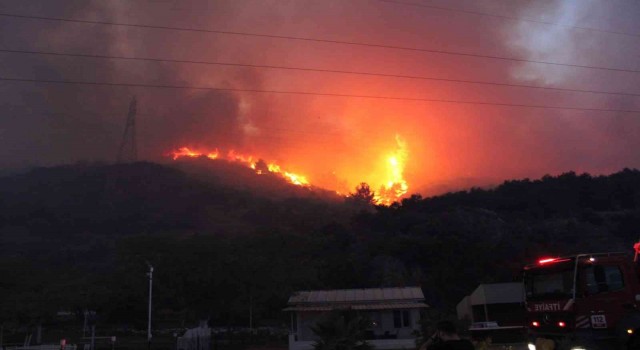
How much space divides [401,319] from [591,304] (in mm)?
27713

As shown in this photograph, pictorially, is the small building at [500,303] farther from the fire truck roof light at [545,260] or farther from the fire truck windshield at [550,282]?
the fire truck roof light at [545,260]

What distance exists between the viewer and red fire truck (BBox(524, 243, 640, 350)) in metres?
11.7

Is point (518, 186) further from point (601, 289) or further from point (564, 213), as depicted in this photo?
point (601, 289)

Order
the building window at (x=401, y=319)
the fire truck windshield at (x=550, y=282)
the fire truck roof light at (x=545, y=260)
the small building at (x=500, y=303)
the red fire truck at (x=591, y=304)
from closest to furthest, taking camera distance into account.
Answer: the red fire truck at (x=591, y=304) < the fire truck windshield at (x=550, y=282) < the fire truck roof light at (x=545, y=260) < the building window at (x=401, y=319) < the small building at (x=500, y=303)

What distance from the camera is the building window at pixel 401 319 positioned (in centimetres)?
3812

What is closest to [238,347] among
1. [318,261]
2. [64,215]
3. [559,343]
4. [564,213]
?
[318,261]

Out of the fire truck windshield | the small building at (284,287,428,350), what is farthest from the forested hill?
the fire truck windshield

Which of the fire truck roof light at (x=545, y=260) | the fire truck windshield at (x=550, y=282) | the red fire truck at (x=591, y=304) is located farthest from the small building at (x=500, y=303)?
the red fire truck at (x=591, y=304)

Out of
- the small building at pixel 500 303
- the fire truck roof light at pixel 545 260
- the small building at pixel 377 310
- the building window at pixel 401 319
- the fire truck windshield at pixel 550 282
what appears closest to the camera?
the fire truck windshield at pixel 550 282

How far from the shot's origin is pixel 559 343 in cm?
1209

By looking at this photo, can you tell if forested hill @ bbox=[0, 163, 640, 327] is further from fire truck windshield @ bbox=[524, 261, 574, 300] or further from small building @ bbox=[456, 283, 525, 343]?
fire truck windshield @ bbox=[524, 261, 574, 300]

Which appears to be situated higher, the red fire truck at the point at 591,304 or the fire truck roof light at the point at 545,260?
the fire truck roof light at the point at 545,260

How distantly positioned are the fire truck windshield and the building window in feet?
83.2

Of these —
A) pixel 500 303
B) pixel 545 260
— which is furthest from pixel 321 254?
pixel 545 260
